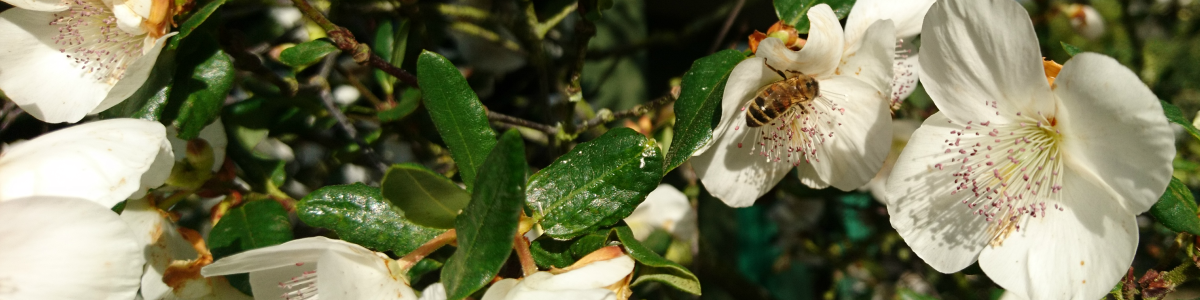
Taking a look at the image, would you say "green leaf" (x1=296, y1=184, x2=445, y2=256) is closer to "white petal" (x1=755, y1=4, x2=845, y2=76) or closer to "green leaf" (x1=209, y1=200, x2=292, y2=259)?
"green leaf" (x1=209, y1=200, x2=292, y2=259)

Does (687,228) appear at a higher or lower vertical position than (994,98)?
lower

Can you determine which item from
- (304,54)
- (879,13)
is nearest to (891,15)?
(879,13)

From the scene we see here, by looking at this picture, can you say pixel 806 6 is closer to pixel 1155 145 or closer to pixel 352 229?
pixel 1155 145

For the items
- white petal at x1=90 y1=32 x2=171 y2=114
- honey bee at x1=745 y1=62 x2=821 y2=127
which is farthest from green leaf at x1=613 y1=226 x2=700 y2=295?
white petal at x1=90 y1=32 x2=171 y2=114

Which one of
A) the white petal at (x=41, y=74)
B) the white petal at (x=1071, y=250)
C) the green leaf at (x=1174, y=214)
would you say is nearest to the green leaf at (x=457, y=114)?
the white petal at (x=41, y=74)

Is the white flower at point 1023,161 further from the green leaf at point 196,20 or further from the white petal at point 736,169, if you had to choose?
the green leaf at point 196,20

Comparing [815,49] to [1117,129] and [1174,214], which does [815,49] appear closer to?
[1117,129]

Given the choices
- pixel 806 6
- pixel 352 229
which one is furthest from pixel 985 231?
pixel 352 229
